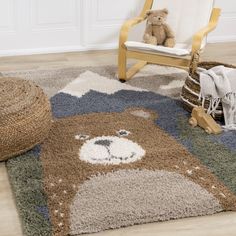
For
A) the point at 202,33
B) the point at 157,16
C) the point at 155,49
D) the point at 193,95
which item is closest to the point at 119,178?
the point at 193,95

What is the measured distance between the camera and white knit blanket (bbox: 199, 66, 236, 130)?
270cm

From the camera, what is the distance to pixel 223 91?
270cm

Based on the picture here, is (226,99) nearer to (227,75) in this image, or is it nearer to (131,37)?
(227,75)

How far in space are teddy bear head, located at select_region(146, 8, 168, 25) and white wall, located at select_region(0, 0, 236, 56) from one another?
65cm

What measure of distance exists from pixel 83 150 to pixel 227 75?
37.7 inches

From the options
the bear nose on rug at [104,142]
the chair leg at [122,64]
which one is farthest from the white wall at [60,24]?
the bear nose on rug at [104,142]

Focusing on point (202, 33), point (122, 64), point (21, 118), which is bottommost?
point (122, 64)

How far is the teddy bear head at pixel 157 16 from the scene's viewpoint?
3.48m

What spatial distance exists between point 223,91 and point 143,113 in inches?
19.5

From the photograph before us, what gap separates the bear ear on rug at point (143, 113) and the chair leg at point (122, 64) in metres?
0.48

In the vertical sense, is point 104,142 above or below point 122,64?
below

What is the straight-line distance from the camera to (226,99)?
2705 millimetres

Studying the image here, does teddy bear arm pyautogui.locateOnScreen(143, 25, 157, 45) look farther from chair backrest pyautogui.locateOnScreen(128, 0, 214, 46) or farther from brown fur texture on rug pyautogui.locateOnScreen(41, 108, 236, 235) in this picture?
Result: brown fur texture on rug pyautogui.locateOnScreen(41, 108, 236, 235)

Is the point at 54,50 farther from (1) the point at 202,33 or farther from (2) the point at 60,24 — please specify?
(1) the point at 202,33
